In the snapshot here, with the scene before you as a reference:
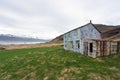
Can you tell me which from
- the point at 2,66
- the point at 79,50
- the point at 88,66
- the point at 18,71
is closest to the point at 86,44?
the point at 79,50

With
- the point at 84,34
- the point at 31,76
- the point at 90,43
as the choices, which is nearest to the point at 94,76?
the point at 31,76

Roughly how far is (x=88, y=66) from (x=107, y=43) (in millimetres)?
9519

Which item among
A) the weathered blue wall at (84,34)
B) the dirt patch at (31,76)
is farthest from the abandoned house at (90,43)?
the dirt patch at (31,76)

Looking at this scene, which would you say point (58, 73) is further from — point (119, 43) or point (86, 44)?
point (119, 43)

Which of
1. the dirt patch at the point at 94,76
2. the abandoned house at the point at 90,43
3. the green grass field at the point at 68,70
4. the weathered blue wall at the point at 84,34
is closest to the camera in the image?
the dirt patch at the point at 94,76

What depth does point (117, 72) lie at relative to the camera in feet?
82.5

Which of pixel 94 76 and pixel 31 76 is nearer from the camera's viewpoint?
pixel 94 76

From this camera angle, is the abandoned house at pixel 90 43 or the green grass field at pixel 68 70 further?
the abandoned house at pixel 90 43

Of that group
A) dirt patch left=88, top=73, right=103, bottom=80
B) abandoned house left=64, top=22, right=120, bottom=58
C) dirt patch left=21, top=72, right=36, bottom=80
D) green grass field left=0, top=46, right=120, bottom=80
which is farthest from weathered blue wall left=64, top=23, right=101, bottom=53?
dirt patch left=21, top=72, right=36, bottom=80

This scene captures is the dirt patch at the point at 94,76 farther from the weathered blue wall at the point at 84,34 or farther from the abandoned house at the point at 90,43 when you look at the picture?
the weathered blue wall at the point at 84,34

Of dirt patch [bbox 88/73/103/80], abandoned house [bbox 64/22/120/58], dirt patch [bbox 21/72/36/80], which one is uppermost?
abandoned house [bbox 64/22/120/58]

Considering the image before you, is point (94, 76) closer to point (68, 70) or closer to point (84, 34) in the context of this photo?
point (68, 70)

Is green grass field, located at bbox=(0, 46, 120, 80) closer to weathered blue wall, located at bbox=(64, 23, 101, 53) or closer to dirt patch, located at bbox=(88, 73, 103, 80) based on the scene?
dirt patch, located at bbox=(88, 73, 103, 80)

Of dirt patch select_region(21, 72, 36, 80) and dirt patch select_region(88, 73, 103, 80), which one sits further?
dirt patch select_region(21, 72, 36, 80)
